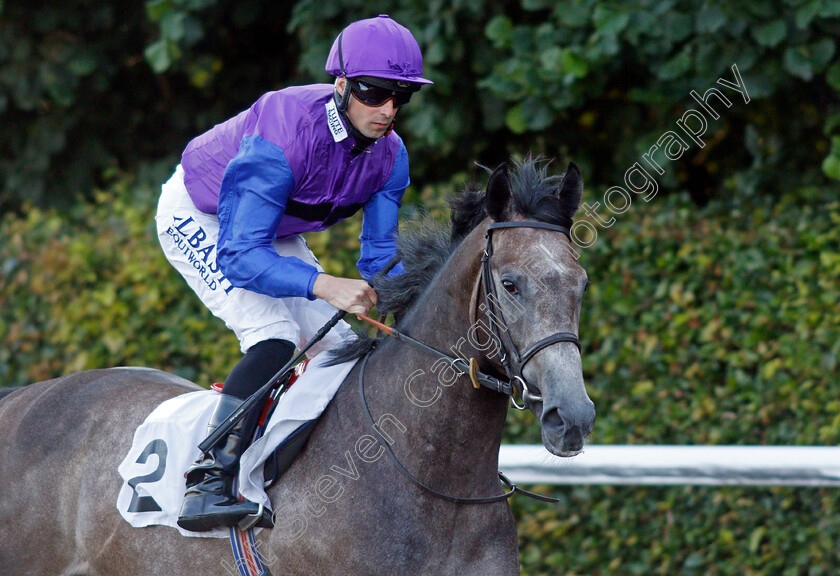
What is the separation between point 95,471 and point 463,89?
400cm

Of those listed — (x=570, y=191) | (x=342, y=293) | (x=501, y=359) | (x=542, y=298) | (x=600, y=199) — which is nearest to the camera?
(x=542, y=298)

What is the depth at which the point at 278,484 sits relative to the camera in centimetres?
302

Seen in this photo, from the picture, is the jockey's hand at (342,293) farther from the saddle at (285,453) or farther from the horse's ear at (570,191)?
the horse's ear at (570,191)

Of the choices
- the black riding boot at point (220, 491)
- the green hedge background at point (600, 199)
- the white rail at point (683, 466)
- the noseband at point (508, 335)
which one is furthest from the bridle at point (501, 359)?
the green hedge background at point (600, 199)

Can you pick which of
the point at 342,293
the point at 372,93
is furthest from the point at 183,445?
the point at 372,93

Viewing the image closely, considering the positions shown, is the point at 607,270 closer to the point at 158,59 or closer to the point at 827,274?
the point at 827,274

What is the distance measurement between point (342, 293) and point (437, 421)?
19.5 inches

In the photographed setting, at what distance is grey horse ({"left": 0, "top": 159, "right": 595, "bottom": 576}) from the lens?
2559 mm

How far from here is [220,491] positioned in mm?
3021

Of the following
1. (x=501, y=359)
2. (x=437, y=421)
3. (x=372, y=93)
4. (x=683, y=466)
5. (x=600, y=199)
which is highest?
(x=372, y=93)

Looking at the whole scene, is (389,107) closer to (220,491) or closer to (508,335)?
(508,335)

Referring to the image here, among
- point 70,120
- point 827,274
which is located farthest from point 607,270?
point 70,120

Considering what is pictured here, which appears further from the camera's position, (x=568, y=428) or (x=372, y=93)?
(x=372, y=93)

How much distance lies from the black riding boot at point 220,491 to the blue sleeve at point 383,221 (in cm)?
80
